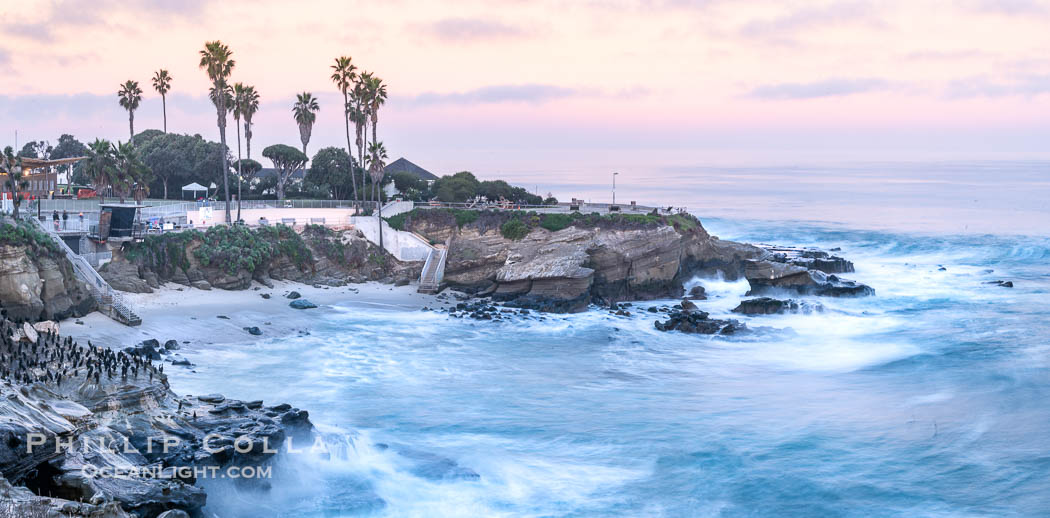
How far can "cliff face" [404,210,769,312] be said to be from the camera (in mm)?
45562

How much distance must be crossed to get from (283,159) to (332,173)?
5.01m

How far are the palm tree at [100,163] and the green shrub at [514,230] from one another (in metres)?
24.1

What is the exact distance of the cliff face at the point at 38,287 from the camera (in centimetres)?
3116

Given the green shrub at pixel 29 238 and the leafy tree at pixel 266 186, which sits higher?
the leafy tree at pixel 266 186

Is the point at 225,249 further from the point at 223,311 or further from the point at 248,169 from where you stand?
the point at 248,169

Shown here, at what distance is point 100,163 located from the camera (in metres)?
49.4

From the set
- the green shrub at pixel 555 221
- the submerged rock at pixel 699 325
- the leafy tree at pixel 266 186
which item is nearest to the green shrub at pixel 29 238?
the submerged rock at pixel 699 325

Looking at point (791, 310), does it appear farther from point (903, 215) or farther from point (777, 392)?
point (903, 215)

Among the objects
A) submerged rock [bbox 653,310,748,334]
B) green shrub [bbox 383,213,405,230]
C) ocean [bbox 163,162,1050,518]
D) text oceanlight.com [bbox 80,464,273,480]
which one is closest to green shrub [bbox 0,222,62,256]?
ocean [bbox 163,162,1050,518]

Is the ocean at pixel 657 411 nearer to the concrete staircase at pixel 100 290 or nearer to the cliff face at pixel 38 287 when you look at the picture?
the concrete staircase at pixel 100 290

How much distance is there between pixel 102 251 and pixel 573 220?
26.5 meters

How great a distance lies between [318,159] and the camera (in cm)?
6631

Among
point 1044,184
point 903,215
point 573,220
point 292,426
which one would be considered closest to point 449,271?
point 573,220


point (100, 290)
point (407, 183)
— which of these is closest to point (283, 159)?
point (407, 183)
